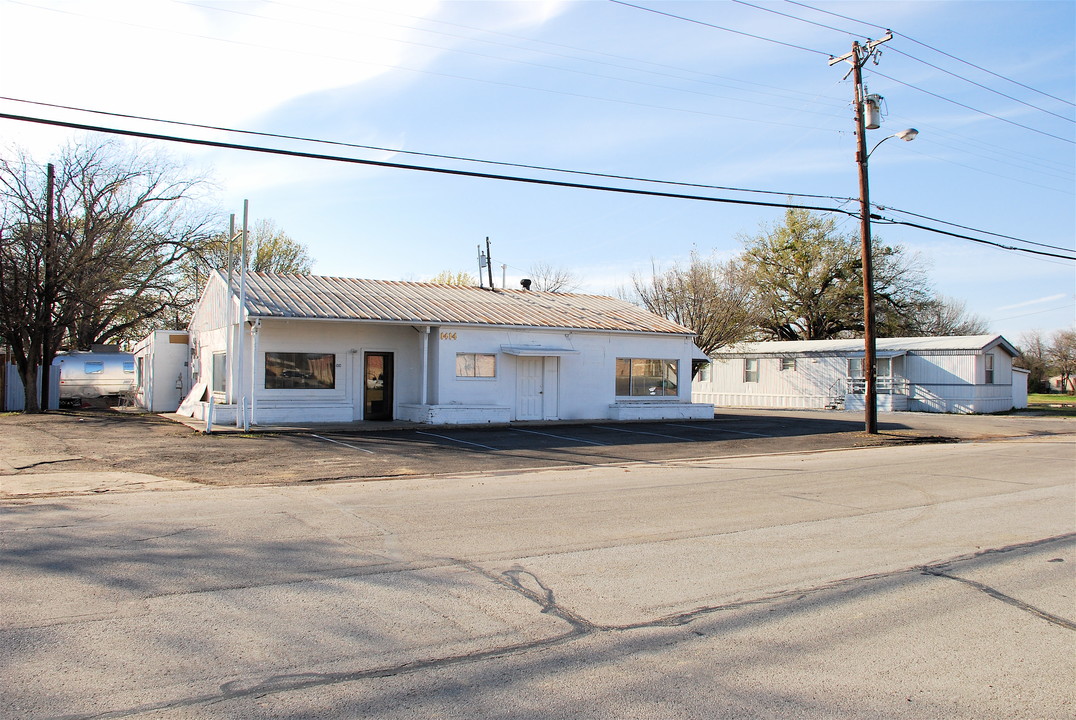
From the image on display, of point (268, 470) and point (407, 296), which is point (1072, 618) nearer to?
point (268, 470)

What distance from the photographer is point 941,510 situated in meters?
9.95

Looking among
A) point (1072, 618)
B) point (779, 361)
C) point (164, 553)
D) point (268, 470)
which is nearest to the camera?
point (1072, 618)

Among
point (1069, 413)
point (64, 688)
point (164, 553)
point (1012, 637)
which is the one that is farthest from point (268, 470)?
point (1069, 413)

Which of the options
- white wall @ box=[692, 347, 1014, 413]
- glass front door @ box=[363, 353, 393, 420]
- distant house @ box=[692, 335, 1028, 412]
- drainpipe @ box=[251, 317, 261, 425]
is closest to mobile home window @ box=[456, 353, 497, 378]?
glass front door @ box=[363, 353, 393, 420]

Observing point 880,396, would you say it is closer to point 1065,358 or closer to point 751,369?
point 751,369

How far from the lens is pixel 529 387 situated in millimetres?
24531

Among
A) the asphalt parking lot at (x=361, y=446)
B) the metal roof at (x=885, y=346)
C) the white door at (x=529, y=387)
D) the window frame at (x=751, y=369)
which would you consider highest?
the metal roof at (x=885, y=346)

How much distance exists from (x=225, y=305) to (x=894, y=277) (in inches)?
1603

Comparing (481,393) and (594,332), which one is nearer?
(481,393)

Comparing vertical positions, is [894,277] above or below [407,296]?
above

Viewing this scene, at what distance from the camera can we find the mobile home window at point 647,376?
26.5 metres

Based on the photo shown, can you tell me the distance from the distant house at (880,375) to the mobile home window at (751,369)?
0.06 metres

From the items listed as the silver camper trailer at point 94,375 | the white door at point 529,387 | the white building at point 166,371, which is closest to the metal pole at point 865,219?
the white door at point 529,387

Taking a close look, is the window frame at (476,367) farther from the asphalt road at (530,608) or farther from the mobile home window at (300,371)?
the asphalt road at (530,608)
